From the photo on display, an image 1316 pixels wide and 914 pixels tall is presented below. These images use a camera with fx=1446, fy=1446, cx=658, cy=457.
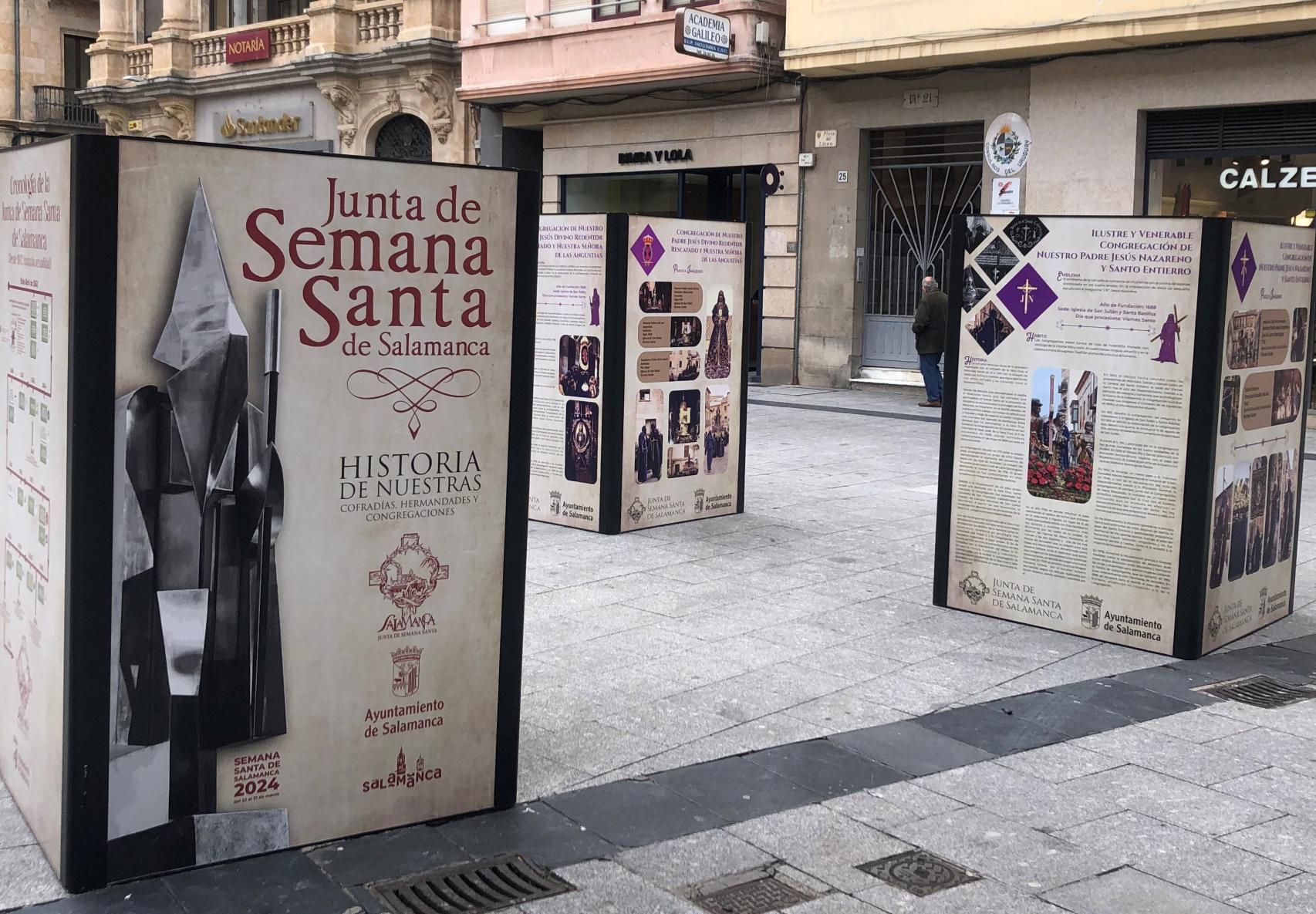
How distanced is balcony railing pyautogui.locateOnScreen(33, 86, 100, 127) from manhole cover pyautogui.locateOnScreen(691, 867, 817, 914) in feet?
121

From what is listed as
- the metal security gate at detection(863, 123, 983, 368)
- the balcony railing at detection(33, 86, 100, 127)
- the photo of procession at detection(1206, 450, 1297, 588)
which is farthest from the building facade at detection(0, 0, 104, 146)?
the photo of procession at detection(1206, 450, 1297, 588)

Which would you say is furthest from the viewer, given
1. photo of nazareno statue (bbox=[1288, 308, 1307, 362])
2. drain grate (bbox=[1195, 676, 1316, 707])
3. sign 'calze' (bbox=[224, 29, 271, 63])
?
sign 'calze' (bbox=[224, 29, 271, 63])

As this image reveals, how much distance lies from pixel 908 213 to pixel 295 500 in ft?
53.0

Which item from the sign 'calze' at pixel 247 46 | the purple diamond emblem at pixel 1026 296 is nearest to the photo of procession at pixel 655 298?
the purple diamond emblem at pixel 1026 296

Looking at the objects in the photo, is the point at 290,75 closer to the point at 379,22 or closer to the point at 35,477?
the point at 379,22

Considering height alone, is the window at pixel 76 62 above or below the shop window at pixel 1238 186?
above

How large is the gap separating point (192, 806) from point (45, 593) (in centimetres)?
71

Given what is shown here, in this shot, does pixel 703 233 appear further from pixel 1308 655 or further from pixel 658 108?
pixel 658 108

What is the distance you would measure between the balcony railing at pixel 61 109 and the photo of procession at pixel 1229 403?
35.3 m

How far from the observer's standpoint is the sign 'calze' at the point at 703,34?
1822 cm

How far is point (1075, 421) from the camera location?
6.77 m

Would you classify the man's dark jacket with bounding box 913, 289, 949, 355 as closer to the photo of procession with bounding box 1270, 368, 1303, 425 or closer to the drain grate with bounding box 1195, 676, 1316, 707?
the photo of procession with bounding box 1270, 368, 1303, 425

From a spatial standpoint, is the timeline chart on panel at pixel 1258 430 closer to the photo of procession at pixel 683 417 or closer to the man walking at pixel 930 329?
the photo of procession at pixel 683 417

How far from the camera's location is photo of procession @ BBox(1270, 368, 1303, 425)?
698cm
